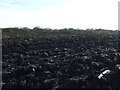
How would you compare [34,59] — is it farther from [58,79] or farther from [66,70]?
[58,79]

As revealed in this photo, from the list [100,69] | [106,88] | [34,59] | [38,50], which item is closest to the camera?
[106,88]

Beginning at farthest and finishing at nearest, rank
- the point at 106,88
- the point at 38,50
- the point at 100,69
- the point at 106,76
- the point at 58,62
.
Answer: the point at 38,50
the point at 58,62
the point at 100,69
the point at 106,76
the point at 106,88

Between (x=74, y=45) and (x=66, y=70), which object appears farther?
(x=74, y=45)

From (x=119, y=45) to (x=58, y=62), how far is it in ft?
17.0

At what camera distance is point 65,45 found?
50.1 ft

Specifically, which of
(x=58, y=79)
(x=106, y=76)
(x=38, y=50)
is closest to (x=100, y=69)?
(x=106, y=76)

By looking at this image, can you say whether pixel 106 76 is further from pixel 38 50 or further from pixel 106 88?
pixel 38 50

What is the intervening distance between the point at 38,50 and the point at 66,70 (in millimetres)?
4731

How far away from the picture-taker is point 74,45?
15.3 metres

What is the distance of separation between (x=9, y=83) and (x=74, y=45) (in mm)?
7047

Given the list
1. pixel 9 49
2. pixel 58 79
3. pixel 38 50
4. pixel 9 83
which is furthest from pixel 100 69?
pixel 9 49

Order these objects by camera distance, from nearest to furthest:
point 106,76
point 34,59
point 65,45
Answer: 1. point 106,76
2. point 34,59
3. point 65,45

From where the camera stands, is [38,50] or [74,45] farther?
[74,45]

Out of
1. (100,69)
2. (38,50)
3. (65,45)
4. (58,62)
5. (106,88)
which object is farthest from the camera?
(65,45)
